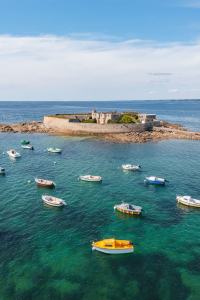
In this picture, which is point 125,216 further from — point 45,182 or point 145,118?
point 145,118

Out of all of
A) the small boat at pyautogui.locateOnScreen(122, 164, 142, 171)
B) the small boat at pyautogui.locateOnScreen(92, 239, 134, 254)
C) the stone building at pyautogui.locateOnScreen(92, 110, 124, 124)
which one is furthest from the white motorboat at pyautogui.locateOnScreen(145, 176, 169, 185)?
the stone building at pyautogui.locateOnScreen(92, 110, 124, 124)

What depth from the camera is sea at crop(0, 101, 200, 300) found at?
20.4 meters

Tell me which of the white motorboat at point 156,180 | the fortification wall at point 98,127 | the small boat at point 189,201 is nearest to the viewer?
the small boat at point 189,201

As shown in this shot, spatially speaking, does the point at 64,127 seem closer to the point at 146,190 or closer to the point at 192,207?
the point at 146,190

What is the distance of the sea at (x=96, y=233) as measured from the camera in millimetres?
20422

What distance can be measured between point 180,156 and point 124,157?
1554 cm

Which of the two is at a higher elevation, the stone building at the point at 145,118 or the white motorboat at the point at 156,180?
the stone building at the point at 145,118

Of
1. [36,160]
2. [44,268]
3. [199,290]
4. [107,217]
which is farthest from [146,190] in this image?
[36,160]

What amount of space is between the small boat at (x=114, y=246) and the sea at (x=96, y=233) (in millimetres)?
633

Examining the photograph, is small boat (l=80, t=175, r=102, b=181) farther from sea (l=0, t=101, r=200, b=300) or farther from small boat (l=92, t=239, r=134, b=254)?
small boat (l=92, t=239, r=134, b=254)

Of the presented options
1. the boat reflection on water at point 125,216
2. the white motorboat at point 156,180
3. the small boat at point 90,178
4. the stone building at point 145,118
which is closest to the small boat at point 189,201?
the white motorboat at point 156,180

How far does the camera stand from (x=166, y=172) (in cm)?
4947

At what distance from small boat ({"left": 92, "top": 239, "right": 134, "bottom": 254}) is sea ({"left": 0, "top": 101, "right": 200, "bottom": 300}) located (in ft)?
2.08

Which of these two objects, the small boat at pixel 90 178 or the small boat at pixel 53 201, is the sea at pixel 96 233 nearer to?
the small boat at pixel 53 201
